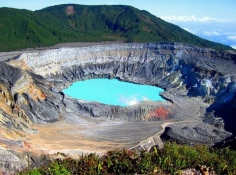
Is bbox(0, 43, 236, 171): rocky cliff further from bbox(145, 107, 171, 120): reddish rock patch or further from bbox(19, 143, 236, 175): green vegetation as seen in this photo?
bbox(19, 143, 236, 175): green vegetation

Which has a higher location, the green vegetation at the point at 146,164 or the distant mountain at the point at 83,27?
the distant mountain at the point at 83,27

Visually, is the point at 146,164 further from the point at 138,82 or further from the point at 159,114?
the point at 138,82

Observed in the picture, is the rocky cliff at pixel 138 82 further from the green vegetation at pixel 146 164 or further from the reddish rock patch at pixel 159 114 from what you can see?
the green vegetation at pixel 146 164

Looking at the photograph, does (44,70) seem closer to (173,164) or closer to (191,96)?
(191,96)

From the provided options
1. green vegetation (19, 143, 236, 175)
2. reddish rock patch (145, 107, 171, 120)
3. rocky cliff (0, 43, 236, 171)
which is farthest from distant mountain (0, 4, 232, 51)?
green vegetation (19, 143, 236, 175)

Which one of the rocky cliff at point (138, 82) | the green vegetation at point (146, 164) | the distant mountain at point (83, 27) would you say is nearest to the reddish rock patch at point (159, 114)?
the rocky cliff at point (138, 82)

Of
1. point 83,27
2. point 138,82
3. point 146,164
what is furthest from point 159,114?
point 83,27

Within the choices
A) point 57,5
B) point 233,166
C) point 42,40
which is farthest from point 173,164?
point 57,5
